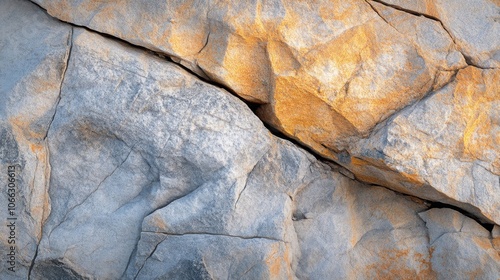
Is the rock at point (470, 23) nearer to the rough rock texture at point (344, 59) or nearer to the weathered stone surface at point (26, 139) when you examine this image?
the rough rock texture at point (344, 59)

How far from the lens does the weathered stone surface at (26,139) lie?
322cm

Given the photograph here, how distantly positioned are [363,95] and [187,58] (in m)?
1.18

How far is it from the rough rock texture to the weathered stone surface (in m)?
0.33

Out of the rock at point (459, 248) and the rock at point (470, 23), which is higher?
the rock at point (470, 23)

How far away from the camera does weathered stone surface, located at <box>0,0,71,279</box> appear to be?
10.6 feet

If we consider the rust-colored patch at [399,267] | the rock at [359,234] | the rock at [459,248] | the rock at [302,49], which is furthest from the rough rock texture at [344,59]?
the rust-colored patch at [399,267]

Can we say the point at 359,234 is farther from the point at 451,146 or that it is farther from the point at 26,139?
the point at 26,139

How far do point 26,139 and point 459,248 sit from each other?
300 cm

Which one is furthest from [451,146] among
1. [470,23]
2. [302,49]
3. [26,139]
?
[26,139]

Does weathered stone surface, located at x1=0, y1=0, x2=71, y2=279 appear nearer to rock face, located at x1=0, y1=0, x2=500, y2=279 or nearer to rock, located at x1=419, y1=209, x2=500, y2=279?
rock face, located at x1=0, y1=0, x2=500, y2=279

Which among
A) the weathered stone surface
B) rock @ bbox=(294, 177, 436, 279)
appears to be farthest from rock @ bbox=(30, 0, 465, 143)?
rock @ bbox=(294, 177, 436, 279)

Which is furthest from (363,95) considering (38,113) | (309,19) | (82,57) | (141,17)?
(38,113)

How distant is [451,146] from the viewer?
3381mm

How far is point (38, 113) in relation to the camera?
10.8ft
